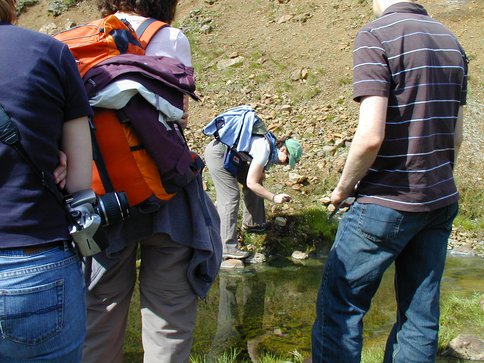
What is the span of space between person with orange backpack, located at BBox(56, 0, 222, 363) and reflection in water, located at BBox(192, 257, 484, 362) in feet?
5.00

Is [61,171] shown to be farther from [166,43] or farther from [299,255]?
[299,255]

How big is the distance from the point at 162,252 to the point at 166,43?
0.92 m

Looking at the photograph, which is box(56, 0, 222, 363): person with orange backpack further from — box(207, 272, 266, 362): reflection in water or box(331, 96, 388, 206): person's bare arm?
box(207, 272, 266, 362): reflection in water

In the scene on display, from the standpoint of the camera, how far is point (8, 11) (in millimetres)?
1792

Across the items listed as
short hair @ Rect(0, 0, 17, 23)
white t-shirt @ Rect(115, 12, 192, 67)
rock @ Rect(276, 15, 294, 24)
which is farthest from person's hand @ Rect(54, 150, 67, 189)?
rock @ Rect(276, 15, 294, 24)

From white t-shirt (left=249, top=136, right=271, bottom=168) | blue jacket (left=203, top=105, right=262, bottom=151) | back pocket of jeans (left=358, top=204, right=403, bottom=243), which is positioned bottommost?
white t-shirt (left=249, top=136, right=271, bottom=168)

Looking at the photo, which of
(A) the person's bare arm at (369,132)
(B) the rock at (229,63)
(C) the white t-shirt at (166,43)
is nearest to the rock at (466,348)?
(A) the person's bare arm at (369,132)

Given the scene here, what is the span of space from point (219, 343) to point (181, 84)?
255cm

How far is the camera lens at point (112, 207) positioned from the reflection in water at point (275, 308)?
2144mm

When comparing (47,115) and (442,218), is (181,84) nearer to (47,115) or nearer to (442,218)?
(47,115)

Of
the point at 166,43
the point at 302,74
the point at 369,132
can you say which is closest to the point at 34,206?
the point at 166,43

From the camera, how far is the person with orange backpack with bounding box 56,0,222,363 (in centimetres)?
239

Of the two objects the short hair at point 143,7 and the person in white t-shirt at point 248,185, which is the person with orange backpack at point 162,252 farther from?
the person in white t-shirt at point 248,185

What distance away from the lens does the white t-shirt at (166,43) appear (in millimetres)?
2529
